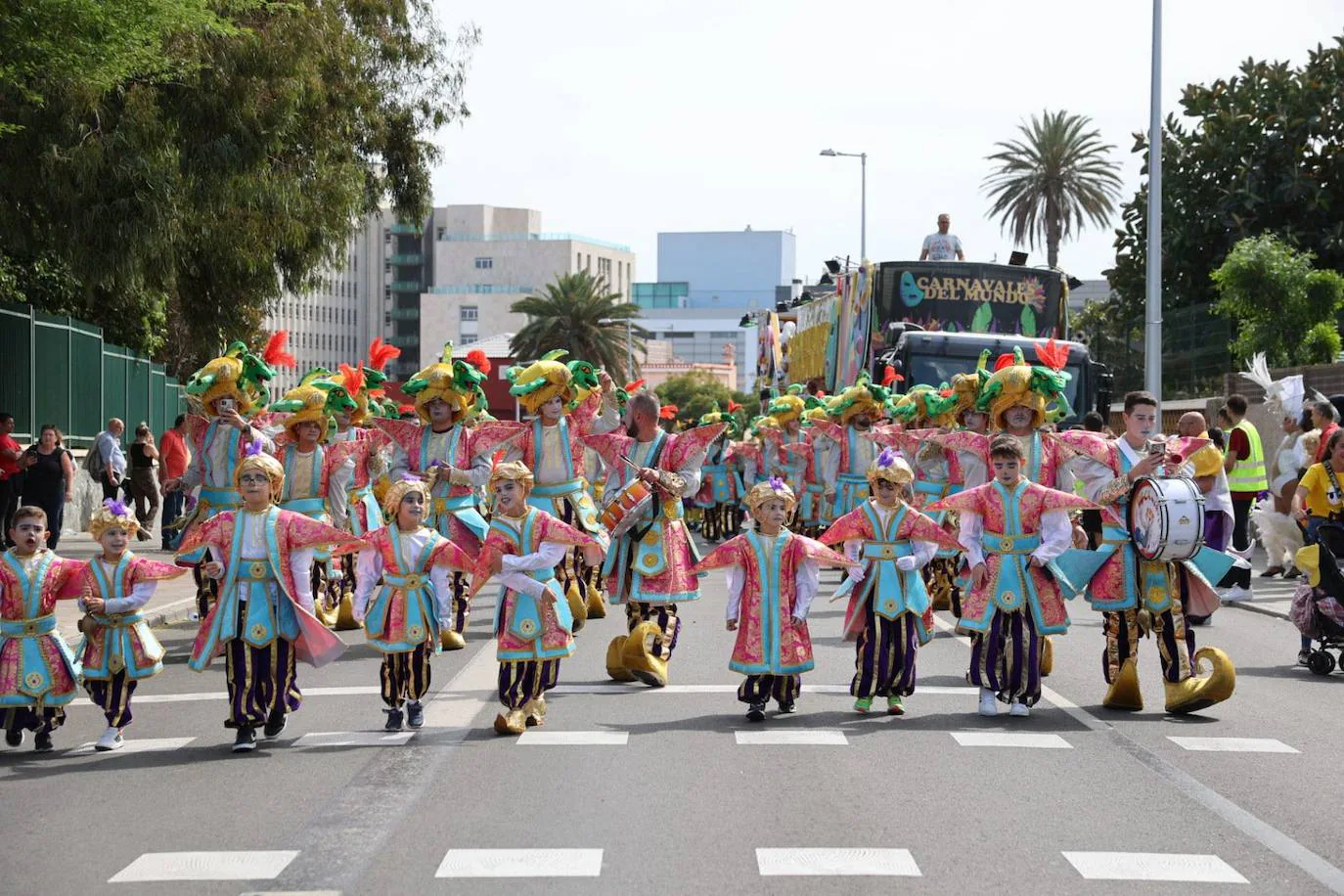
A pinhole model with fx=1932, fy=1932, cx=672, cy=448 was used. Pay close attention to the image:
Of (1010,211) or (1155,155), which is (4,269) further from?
(1010,211)

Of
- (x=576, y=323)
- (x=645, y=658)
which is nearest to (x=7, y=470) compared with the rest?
(x=645, y=658)

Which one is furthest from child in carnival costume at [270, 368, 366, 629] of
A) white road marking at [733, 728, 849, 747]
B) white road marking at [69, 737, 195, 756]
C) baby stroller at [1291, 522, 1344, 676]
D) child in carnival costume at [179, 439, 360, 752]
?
baby stroller at [1291, 522, 1344, 676]

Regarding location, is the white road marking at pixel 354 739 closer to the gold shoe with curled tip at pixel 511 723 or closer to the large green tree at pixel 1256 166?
the gold shoe with curled tip at pixel 511 723

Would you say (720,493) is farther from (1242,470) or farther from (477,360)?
(477,360)

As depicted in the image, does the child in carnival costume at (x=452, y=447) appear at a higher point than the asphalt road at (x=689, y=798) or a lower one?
higher

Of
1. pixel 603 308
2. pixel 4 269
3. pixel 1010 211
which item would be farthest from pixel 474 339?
pixel 4 269

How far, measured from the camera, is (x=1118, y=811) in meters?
8.11

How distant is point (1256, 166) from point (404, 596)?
131 ft

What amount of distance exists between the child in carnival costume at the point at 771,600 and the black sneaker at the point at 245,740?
8.61ft

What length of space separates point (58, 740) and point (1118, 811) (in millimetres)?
5624

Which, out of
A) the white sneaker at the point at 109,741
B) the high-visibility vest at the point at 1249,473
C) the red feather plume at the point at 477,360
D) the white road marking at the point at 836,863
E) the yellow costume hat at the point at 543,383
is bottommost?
the white sneaker at the point at 109,741

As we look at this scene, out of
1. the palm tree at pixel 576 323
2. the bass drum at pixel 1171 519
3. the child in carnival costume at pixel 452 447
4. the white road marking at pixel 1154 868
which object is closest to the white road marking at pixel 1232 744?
the bass drum at pixel 1171 519

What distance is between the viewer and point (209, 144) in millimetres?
22750

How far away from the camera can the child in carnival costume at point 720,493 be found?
100 ft
